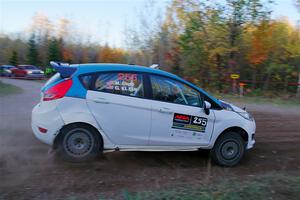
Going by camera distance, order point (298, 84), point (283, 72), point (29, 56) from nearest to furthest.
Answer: point (298, 84), point (283, 72), point (29, 56)

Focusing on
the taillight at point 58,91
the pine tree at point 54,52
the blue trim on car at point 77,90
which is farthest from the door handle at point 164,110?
the pine tree at point 54,52

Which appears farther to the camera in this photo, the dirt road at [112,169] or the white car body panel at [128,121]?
the white car body panel at [128,121]

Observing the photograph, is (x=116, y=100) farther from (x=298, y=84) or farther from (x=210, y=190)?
(x=298, y=84)

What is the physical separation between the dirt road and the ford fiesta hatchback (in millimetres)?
323

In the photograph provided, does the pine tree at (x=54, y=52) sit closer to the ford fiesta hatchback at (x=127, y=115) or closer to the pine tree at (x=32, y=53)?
the pine tree at (x=32, y=53)

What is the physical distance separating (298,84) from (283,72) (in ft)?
6.59

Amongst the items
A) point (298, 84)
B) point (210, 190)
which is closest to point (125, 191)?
point (210, 190)

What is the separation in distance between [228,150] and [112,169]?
2107 mm

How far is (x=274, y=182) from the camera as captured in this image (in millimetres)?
5074

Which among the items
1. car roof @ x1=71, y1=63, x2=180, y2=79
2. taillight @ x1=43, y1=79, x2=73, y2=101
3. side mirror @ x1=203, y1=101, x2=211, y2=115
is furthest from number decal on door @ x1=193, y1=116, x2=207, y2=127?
taillight @ x1=43, y1=79, x2=73, y2=101

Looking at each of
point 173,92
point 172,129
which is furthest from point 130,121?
point 173,92

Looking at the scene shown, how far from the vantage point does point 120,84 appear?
5.95 m

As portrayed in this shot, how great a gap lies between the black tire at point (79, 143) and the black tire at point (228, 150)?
2.05 m

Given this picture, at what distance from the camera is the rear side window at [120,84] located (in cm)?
590
